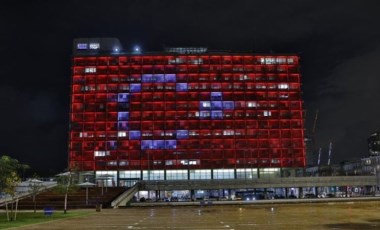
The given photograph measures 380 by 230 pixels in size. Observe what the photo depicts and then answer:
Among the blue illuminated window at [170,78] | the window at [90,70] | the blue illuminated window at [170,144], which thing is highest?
the window at [90,70]

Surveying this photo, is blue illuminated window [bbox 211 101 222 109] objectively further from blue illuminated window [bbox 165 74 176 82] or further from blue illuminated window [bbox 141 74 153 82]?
blue illuminated window [bbox 141 74 153 82]

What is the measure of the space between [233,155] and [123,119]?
156ft

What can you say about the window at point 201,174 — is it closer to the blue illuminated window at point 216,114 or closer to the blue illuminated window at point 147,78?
the blue illuminated window at point 216,114

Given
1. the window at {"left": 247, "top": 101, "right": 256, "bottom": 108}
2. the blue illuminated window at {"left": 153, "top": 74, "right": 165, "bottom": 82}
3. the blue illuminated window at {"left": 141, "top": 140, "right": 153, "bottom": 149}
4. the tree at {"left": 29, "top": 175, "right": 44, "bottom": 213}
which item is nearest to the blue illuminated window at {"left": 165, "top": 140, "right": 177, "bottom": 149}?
the blue illuminated window at {"left": 141, "top": 140, "right": 153, "bottom": 149}

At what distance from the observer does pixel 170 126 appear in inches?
7702

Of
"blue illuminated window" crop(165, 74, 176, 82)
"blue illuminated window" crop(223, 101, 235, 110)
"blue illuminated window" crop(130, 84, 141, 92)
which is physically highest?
"blue illuminated window" crop(165, 74, 176, 82)

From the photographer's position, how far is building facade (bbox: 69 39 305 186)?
194 metres

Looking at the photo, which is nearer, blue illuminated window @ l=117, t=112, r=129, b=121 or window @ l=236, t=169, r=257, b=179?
window @ l=236, t=169, r=257, b=179

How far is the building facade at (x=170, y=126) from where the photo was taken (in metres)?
194

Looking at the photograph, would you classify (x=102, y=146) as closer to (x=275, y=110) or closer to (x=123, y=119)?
(x=123, y=119)

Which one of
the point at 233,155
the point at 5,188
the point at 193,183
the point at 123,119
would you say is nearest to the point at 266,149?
the point at 233,155

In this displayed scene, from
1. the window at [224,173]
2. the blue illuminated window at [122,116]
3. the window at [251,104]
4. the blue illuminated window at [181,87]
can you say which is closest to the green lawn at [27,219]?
the blue illuminated window at [122,116]

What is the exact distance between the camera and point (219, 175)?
642 feet

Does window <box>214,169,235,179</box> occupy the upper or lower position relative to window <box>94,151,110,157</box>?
lower
